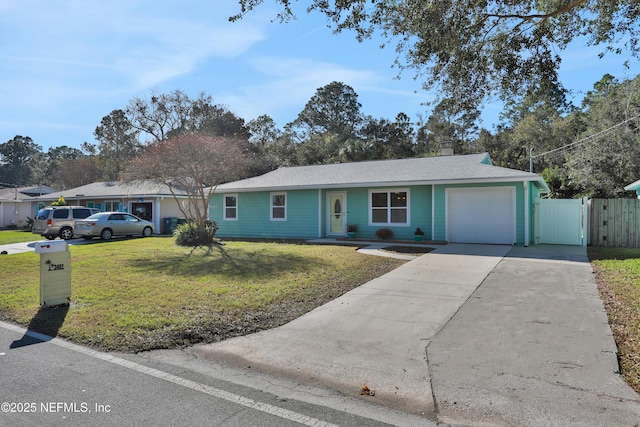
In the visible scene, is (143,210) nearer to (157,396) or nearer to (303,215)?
(303,215)

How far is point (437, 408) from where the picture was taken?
350 centimetres

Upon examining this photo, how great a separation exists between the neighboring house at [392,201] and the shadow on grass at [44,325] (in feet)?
40.1

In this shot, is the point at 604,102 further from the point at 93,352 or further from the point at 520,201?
the point at 93,352

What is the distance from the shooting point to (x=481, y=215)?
50.3ft

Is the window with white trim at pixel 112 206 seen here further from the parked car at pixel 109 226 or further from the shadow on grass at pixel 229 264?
the shadow on grass at pixel 229 264

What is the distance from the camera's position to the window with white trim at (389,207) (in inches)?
662

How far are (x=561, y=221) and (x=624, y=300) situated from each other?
9625 millimetres

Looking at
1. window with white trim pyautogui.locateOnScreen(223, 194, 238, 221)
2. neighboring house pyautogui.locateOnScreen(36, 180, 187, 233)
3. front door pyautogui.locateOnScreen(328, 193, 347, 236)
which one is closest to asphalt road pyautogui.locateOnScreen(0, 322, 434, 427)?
front door pyautogui.locateOnScreen(328, 193, 347, 236)

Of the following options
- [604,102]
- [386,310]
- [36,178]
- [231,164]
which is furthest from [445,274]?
[36,178]

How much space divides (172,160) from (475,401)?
46.0 feet

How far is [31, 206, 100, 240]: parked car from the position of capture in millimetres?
20250

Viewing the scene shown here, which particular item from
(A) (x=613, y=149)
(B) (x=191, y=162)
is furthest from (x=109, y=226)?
(A) (x=613, y=149)

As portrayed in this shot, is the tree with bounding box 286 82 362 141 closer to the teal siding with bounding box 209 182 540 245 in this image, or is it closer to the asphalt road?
the teal siding with bounding box 209 182 540 245

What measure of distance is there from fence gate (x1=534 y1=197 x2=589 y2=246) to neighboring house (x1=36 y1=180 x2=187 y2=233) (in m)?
19.9
